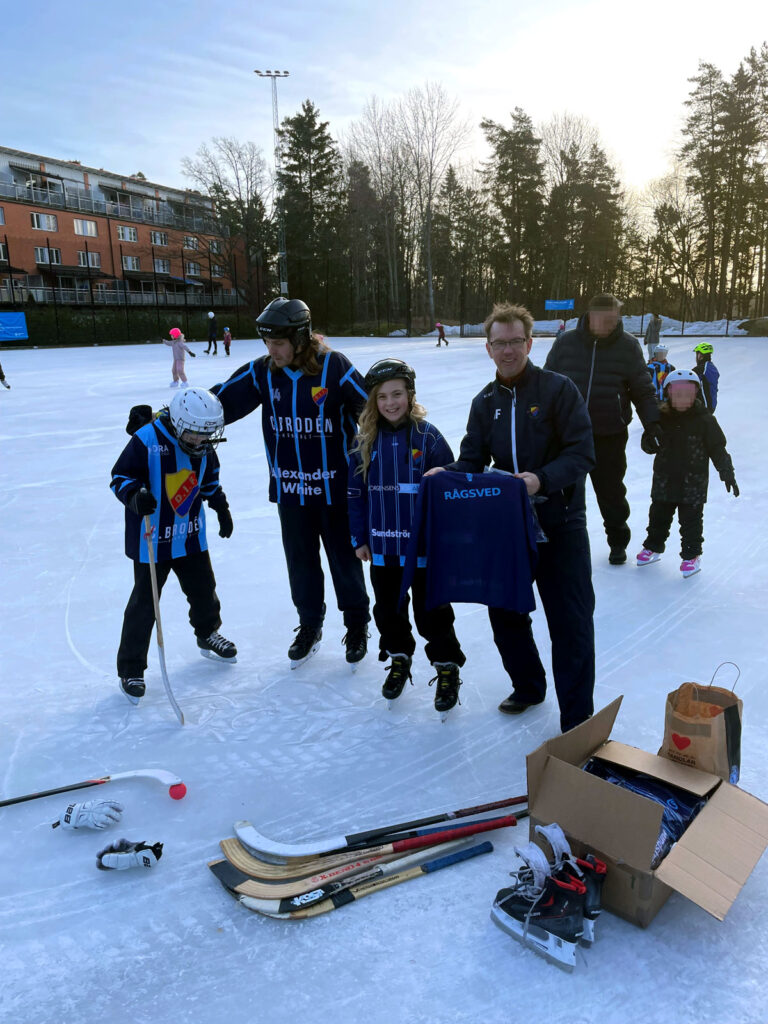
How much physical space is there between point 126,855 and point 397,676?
1.37 m

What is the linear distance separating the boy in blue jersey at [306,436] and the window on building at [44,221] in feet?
143

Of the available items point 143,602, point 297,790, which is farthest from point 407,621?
point 143,602

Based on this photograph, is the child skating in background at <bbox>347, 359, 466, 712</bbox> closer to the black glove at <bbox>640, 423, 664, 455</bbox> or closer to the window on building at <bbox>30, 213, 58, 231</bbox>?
the black glove at <bbox>640, 423, 664, 455</bbox>

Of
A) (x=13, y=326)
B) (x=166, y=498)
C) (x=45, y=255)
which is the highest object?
(x=45, y=255)

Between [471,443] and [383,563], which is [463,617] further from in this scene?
[471,443]

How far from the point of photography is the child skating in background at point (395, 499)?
3.02 metres

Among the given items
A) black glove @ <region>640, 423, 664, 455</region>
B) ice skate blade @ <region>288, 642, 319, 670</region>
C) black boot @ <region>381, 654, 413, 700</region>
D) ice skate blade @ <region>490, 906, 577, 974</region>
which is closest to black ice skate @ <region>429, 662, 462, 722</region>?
black boot @ <region>381, 654, 413, 700</region>

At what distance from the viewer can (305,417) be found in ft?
11.0

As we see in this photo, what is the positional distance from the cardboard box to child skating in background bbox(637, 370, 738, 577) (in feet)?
9.88

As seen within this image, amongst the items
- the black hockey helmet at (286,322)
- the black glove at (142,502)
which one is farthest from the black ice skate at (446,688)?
the black hockey helmet at (286,322)

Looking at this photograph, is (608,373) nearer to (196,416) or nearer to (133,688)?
(196,416)

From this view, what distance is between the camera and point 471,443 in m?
2.90

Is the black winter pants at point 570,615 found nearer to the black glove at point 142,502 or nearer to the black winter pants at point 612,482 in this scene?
the black glove at point 142,502

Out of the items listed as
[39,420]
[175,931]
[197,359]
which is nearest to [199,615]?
[175,931]
